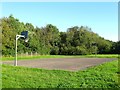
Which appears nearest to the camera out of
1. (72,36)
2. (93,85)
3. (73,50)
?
(93,85)

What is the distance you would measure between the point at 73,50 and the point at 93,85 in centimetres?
4527

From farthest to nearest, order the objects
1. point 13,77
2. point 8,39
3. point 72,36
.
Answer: point 72,36 → point 8,39 → point 13,77

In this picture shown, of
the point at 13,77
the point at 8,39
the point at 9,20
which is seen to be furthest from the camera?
the point at 9,20

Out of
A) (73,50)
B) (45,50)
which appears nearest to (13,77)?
(45,50)

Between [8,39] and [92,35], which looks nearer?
[8,39]

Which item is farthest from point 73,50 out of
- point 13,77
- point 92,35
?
point 13,77

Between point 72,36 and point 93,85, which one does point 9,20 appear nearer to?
point 72,36

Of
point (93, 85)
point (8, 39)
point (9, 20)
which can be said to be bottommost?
point (93, 85)

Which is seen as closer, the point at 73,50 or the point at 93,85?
the point at 93,85

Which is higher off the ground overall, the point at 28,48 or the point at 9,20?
the point at 9,20

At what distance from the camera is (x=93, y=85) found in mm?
7211

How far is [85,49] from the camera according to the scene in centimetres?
5409

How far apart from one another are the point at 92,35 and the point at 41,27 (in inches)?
477

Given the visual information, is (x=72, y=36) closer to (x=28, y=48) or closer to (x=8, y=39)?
(x=28, y=48)
